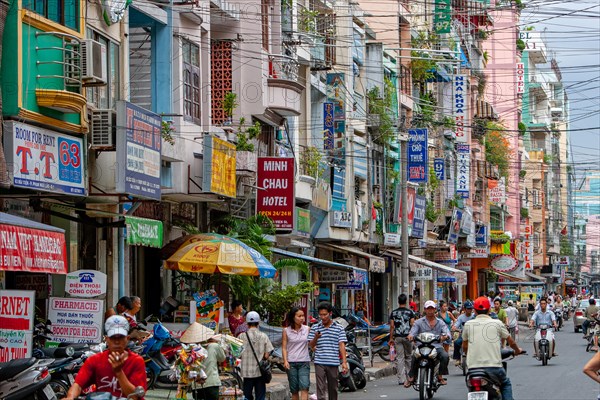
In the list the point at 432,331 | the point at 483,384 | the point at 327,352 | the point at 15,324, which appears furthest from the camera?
the point at 432,331

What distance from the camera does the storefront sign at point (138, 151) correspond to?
69.9ft

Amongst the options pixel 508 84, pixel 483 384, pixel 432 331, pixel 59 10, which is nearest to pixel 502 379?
pixel 483 384

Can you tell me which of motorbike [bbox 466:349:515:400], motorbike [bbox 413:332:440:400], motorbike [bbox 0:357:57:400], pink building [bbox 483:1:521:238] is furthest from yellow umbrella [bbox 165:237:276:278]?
pink building [bbox 483:1:521:238]

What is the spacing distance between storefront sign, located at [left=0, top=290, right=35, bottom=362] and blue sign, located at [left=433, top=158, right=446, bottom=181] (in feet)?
143

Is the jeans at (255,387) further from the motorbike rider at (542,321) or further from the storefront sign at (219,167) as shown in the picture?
the motorbike rider at (542,321)

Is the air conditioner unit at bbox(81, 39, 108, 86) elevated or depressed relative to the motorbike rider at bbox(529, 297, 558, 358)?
elevated

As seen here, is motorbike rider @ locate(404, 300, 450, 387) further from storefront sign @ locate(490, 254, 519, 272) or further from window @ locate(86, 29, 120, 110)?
storefront sign @ locate(490, 254, 519, 272)

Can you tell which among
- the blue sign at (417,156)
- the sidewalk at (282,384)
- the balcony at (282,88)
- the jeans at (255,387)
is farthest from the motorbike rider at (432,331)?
the blue sign at (417,156)

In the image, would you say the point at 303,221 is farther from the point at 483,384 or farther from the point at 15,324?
the point at 15,324

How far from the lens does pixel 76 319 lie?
18.7 metres

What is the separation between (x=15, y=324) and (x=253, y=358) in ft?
12.6

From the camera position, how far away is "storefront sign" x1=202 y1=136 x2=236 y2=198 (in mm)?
25766

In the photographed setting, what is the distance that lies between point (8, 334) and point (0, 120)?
363 centimetres

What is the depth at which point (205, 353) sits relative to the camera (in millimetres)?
17047
